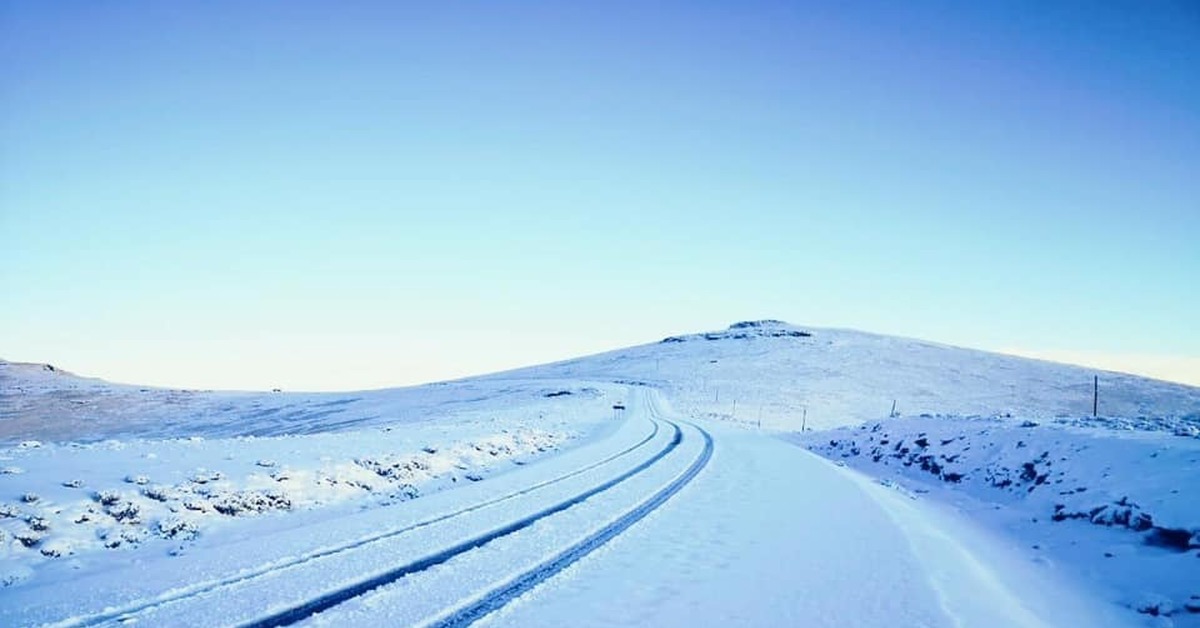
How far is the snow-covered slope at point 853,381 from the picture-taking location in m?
58.4

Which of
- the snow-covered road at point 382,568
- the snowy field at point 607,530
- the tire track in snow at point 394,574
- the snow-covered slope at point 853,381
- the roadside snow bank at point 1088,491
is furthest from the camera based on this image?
the snow-covered slope at point 853,381

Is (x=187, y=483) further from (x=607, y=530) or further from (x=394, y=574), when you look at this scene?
(x=607, y=530)

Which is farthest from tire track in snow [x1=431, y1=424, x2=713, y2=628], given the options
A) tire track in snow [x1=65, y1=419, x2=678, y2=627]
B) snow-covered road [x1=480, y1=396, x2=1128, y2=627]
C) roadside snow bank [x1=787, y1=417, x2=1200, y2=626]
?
roadside snow bank [x1=787, y1=417, x2=1200, y2=626]

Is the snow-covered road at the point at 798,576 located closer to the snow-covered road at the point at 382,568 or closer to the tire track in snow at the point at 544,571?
the tire track in snow at the point at 544,571

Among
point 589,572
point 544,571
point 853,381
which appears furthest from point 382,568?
point 853,381

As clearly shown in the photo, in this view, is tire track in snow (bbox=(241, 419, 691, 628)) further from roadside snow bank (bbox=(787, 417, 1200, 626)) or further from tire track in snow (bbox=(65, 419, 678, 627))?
roadside snow bank (bbox=(787, 417, 1200, 626))

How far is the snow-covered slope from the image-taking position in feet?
192

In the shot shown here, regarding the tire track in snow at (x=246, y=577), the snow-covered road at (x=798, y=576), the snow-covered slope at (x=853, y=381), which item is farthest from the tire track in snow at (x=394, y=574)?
the snow-covered slope at (x=853, y=381)

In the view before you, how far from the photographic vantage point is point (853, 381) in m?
74.2

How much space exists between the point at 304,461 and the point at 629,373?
7372 cm

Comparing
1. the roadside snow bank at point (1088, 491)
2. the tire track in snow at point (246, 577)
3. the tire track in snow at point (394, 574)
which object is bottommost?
the tire track in snow at point (246, 577)

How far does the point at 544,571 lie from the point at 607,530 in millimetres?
2275

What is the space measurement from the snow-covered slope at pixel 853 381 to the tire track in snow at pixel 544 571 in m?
37.4

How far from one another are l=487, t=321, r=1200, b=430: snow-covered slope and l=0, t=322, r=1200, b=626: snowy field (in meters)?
30.2
